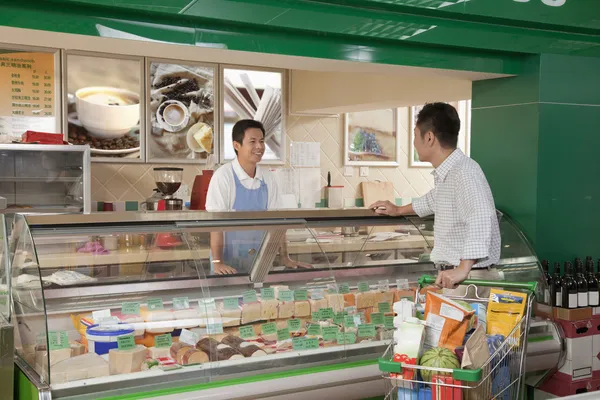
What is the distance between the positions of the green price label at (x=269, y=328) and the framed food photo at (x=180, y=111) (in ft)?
13.4

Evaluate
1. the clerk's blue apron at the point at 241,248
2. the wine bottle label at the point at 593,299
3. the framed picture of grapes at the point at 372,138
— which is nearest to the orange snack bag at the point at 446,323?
the clerk's blue apron at the point at 241,248

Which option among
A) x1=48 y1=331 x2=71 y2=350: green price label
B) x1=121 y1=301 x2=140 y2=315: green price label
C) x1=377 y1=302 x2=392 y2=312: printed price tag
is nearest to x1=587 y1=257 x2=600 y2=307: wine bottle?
x1=377 y1=302 x2=392 y2=312: printed price tag

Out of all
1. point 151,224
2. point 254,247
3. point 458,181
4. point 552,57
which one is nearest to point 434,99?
point 552,57

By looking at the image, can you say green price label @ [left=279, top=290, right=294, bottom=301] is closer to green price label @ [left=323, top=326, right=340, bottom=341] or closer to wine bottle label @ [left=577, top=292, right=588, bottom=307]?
green price label @ [left=323, top=326, right=340, bottom=341]

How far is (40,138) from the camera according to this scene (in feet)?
18.7

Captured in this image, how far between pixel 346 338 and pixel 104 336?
1.10 metres

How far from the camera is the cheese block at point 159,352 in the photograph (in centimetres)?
273

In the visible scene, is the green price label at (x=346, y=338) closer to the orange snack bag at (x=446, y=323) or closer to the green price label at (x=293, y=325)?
the green price label at (x=293, y=325)

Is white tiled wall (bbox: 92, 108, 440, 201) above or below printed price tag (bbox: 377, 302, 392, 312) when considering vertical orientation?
above

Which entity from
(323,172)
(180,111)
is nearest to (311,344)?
(180,111)

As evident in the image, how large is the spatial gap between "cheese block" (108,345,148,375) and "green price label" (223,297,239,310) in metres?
0.48

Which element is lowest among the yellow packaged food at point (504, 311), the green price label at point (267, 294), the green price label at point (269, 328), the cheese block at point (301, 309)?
the green price label at point (269, 328)

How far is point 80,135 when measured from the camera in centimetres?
645

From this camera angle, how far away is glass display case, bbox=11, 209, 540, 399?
2633mm
